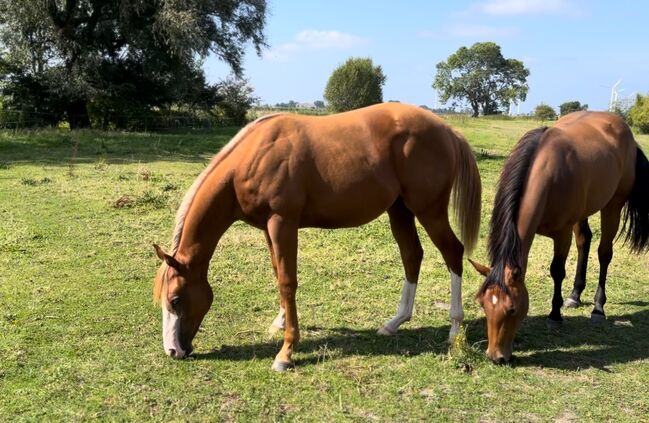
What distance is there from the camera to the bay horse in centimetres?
384

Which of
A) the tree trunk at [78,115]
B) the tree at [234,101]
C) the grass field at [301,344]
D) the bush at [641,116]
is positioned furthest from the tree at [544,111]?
the grass field at [301,344]

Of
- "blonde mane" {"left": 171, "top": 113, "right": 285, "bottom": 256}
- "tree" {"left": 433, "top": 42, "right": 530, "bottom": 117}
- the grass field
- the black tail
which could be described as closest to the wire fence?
the grass field

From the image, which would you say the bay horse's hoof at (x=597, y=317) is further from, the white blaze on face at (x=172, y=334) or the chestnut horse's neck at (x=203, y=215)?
the white blaze on face at (x=172, y=334)

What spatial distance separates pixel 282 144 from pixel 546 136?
2.27 meters

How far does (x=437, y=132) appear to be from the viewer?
4.21 meters

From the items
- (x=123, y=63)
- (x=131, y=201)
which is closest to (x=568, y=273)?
(x=131, y=201)

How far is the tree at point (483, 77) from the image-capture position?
2980 inches

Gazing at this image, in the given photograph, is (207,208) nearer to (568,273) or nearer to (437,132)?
(437,132)

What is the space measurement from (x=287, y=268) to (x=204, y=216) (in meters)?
0.71

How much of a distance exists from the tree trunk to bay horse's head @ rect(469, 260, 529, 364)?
22209mm

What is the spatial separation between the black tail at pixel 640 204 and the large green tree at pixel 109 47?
17.7m

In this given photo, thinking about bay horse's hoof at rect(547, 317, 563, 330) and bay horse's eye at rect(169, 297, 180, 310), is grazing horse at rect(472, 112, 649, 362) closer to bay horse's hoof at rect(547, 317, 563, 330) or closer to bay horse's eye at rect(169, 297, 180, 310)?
bay horse's hoof at rect(547, 317, 563, 330)

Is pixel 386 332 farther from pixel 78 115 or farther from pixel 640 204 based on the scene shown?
pixel 78 115

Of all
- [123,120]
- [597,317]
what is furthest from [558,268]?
[123,120]
